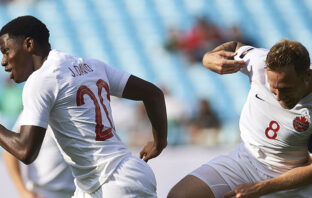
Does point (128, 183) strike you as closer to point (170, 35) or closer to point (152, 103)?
point (152, 103)

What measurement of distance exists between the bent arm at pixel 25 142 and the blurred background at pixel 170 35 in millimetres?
5941

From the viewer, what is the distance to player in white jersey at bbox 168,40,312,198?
12.6 feet

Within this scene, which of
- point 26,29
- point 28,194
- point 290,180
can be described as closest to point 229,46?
point 290,180

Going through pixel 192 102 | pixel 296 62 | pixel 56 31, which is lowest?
pixel 192 102

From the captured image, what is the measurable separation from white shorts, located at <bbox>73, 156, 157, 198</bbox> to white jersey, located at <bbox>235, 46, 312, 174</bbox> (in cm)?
95

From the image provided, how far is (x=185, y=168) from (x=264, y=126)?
2.92 meters

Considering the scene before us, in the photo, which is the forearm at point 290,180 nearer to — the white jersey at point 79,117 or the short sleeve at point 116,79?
the white jersey at point 79,117

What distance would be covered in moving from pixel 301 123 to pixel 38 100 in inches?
67.1

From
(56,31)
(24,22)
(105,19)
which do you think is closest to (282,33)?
(105,19)

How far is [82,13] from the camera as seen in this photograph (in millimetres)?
12727

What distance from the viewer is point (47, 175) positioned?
4.92m

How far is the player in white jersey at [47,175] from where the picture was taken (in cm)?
488

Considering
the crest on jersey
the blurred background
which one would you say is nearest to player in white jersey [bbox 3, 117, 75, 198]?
the crest on jersey

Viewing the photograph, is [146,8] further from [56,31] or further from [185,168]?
[185,168]
